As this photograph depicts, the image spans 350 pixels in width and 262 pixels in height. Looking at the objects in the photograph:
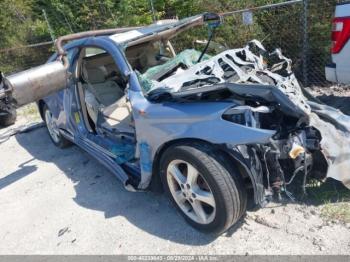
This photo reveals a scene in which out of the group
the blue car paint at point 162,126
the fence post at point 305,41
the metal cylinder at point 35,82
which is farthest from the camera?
the fence post at point 305,41

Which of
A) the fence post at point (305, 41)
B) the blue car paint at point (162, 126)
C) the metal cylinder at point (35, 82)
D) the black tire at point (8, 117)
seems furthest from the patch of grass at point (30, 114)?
the fence post at point (305, 41)

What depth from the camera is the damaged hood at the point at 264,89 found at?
2.69 m

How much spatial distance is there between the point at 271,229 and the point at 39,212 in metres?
2.45

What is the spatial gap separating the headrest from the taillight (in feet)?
9.66

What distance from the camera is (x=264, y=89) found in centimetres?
266

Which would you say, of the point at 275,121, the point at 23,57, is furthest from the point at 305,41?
the point at 23,57

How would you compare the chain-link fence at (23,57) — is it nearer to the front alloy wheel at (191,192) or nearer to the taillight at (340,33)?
the taillight at (340,33)

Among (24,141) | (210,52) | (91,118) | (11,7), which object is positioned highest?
(11,7)

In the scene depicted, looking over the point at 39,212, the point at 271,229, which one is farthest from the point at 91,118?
the point at 271,229

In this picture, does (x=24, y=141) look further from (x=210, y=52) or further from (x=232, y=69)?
(x=232, y=69)

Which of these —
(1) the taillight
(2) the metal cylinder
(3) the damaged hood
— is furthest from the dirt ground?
(1) the taillight

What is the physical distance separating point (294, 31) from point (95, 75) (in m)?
3.95

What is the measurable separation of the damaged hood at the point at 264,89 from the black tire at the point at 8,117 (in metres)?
4.54

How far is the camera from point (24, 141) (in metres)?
6.12
